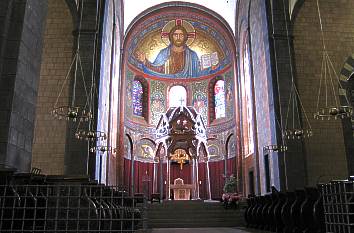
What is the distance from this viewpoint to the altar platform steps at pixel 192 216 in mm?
13391

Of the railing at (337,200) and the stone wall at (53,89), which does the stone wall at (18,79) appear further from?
the stone wall at (53,89)

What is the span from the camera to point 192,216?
14.1 metres

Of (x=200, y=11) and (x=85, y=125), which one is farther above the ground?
(x=200, y=11)

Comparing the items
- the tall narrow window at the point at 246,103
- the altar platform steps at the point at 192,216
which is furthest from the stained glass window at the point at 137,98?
the altar platform steps at the point at 192,216

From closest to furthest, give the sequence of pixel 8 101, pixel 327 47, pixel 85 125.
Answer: pixel 8 101, pixel 85 125, pixel 327 47

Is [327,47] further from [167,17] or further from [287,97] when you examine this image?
[167,17]

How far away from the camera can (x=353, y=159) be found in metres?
14.2

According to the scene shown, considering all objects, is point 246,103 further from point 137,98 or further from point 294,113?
point 137,98

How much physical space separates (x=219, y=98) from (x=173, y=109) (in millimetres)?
4844

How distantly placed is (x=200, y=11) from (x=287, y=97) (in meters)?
13.9

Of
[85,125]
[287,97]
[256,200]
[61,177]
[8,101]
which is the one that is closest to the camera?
[61,177]

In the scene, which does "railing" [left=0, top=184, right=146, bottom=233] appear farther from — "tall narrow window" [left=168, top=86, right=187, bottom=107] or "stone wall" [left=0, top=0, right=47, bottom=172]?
"tall narrow window" [left=168, top=86, right=187, bottom=107]

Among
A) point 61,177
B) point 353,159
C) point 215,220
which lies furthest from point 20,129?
point 353,159

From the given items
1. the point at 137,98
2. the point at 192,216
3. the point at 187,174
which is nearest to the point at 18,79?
the point at 192,216
